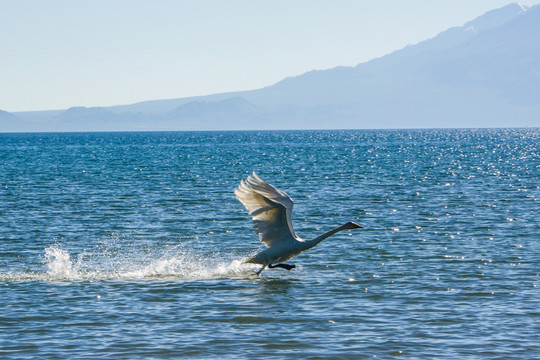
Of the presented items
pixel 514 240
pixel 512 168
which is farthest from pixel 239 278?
pixel 512 168

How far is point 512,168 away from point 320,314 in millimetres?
60807

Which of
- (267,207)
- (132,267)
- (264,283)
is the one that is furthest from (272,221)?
(132,267)

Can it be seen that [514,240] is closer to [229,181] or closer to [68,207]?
[68,207]

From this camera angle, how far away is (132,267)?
2391cm

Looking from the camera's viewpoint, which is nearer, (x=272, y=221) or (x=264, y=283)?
(x=272, y=221)

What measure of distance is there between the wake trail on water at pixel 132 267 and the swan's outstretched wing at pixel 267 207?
1186mm

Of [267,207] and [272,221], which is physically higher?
[267,207]

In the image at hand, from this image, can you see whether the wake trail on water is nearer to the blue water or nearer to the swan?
the blue water

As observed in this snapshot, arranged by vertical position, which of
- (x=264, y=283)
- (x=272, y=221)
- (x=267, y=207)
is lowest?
(x=264, y=283)

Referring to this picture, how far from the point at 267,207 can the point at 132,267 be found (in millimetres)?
5585

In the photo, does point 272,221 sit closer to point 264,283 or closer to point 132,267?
point 264,283

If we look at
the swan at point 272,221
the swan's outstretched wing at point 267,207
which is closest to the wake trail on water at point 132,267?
the swan at point 272,221

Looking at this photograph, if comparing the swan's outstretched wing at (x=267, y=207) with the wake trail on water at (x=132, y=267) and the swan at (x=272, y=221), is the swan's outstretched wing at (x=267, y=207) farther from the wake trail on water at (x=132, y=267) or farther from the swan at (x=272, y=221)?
the wake trail on water at (x=132, y=267)

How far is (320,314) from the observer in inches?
706
